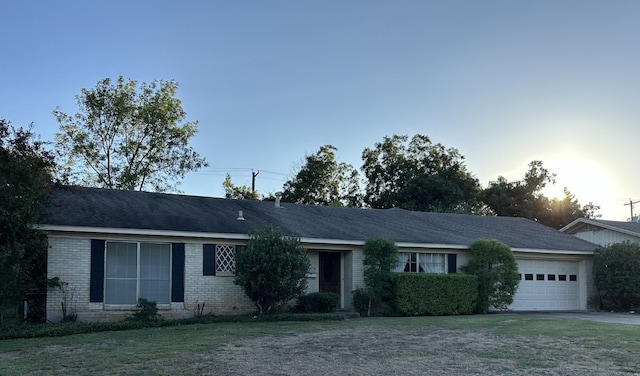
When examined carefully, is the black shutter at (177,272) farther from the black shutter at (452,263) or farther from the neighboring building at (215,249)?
the black shutter at (452,263)

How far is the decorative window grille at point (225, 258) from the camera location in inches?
748

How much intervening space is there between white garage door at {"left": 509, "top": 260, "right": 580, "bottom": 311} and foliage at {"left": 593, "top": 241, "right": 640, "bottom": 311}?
998 millimetres

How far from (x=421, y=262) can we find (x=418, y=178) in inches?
851

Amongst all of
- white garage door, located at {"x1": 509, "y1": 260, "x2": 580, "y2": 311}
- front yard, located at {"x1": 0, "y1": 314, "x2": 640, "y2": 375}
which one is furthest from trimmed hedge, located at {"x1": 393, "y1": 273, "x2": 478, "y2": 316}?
front yard, located at {"x1": 0, "y1": 314, "x2": 640, "y2": 375}

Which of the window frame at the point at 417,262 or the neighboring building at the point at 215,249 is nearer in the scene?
the neighboring building at the point at 215,249

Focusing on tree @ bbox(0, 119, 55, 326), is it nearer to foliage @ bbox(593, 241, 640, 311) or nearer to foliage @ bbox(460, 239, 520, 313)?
foliage @ bbox(460, 239, 520, 313)

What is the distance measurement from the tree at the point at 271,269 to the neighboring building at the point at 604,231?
14633 millimetres

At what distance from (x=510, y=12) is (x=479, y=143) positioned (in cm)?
647

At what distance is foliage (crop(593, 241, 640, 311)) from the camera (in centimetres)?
2319

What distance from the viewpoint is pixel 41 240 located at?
15.4 m

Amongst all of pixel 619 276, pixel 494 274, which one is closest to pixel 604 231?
pixel 619 276

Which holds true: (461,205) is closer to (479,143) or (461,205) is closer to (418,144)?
(418,144)

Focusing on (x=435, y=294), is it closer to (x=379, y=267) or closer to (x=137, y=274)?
(x=379, y=267)

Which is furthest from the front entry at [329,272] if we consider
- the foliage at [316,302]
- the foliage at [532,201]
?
the foliage at [532,201]
